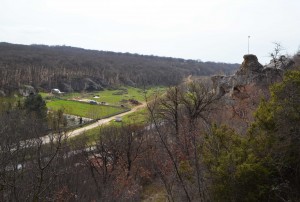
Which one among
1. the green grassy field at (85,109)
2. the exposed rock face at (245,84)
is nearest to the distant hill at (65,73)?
the green grassy field at (85,109)

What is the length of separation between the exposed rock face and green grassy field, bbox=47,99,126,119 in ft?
138

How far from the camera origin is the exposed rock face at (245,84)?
3460 centimetres

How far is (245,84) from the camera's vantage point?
3956 centimetres

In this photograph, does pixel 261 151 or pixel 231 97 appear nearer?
pixel 261 151

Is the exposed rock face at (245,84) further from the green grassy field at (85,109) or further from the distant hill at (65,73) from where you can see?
the distant hill at (65,73)

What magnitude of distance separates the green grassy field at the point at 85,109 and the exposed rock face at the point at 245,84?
41988 mm

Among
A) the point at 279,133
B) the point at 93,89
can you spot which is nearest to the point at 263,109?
the point at 279,133

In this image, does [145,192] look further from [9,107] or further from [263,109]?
[9,107]

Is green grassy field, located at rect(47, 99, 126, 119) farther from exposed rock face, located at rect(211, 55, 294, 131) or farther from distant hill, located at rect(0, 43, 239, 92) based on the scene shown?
exposed rock face, located at rect(211, 55, 294, 131)

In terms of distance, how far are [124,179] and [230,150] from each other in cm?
1848

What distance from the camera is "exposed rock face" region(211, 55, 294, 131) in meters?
34.6

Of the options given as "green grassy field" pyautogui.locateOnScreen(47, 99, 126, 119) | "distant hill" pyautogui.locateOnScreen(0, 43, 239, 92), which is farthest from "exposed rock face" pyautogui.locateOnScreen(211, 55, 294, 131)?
"distant hill" pyautogui.locateOnScreen(0, 43, 239, 92)

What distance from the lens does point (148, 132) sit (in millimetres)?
47844

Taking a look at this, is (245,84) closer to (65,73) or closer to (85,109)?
(85,109)
